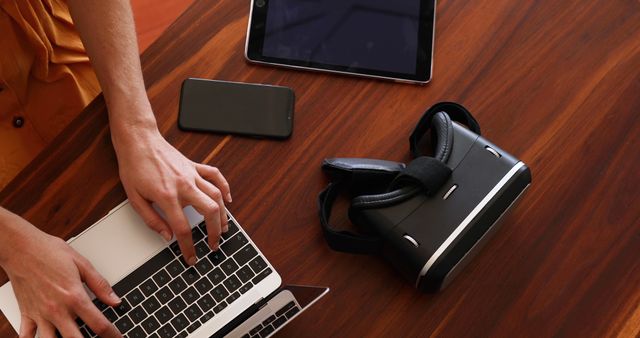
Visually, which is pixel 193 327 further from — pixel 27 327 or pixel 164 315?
pixel 27 327

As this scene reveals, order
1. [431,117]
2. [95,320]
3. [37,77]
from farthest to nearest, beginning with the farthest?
[37,77], [431,117], [95,320]

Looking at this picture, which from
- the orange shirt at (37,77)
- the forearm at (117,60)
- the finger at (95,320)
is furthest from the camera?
the orange shirt at (37,77)

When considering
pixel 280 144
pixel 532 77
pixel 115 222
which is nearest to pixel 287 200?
pixel 280 144

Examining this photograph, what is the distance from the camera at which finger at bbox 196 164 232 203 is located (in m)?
0.85

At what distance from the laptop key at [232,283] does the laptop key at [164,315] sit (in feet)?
0.25

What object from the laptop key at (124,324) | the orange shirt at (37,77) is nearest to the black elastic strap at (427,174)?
the laptop key at (124,324)

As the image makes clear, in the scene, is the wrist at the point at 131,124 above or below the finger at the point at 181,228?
above

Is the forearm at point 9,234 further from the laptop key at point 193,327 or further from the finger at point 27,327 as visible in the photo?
the laptop key at point 193,327

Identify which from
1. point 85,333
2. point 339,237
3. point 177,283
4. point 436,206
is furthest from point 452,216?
point 85,333

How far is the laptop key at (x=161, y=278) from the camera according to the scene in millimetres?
812

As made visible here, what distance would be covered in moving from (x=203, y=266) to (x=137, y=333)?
4.4 inches

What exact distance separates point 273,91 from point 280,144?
8 centimetres

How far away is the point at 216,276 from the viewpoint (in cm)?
82

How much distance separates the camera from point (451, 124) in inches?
33.6
